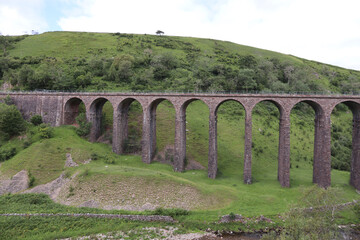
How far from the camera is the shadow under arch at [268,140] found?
35781mm

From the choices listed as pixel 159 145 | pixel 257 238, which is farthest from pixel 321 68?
pixel 257 238

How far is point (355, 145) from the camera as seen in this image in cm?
3484

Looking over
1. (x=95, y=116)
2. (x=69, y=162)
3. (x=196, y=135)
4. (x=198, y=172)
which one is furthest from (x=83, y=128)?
(x=198, y=172)

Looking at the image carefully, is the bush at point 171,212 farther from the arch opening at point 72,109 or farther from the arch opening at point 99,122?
the arch opening at point 72,109

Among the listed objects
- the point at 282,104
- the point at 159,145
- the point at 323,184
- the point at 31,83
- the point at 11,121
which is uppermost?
the point at 31,83

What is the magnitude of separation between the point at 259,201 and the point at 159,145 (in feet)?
82.7

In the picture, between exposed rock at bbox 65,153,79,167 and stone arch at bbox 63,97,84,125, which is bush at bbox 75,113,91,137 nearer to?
stone arch at bbox 63,97,84,125

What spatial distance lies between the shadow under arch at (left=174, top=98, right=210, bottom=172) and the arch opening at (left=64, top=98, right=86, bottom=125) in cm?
2760

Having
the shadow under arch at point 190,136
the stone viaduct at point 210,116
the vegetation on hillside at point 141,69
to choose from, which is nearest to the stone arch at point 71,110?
the stone viaduct at point 210,116

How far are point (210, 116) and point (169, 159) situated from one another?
14138 mm

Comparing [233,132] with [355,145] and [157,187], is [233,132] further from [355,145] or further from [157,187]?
[157,187]

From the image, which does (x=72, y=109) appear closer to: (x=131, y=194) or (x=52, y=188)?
(x=52, y=188)

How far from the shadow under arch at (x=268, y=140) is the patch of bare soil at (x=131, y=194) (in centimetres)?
1422

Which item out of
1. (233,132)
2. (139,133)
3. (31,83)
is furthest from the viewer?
(31,83)
